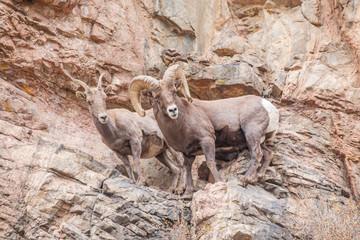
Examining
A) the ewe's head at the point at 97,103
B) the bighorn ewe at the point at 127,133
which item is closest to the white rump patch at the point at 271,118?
the bighorn ewe at the point at 127,133

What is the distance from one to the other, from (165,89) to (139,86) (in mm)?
731

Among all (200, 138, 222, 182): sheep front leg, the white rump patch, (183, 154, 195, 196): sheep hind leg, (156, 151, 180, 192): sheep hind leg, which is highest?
the white rump patch

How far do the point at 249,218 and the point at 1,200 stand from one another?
14.1ft

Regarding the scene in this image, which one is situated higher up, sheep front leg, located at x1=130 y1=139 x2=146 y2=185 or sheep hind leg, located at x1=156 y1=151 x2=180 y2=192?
sheep front leg, located at x1=130 y1=139 x2=146 y2=185

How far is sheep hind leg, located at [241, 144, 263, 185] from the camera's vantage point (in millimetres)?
8852

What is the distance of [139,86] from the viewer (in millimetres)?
9648

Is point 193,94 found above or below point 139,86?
below

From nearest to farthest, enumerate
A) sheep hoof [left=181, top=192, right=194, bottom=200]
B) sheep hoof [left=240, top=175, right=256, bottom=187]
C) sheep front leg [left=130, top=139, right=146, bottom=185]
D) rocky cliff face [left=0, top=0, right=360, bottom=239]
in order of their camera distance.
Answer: rocky cliff face [left=0, top=0, right=360, bottom=239], sheep hoof [left=240, top=175, right=256, bottom=187], sheep hoof [left=181, top=192, right=194, bottom=200], sheep front leg [left=130, top=139, right=146, bottom=185]

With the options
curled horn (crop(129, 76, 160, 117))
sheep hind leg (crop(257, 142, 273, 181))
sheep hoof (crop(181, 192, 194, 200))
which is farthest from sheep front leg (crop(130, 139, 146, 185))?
sheep hind leg (crop(257, 142, 273, 181))

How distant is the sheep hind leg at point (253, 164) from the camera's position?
8.85 meters

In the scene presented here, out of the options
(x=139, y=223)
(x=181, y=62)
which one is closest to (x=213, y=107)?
(x=181, y=62)

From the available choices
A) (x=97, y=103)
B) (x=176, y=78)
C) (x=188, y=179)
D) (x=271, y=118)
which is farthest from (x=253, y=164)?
(x=97, y=103)

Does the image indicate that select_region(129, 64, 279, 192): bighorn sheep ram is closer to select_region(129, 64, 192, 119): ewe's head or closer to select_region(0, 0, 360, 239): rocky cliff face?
select_region(129, 64, 192, 119): ewe's head

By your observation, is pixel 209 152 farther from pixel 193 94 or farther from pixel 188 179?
pixel 193 94
